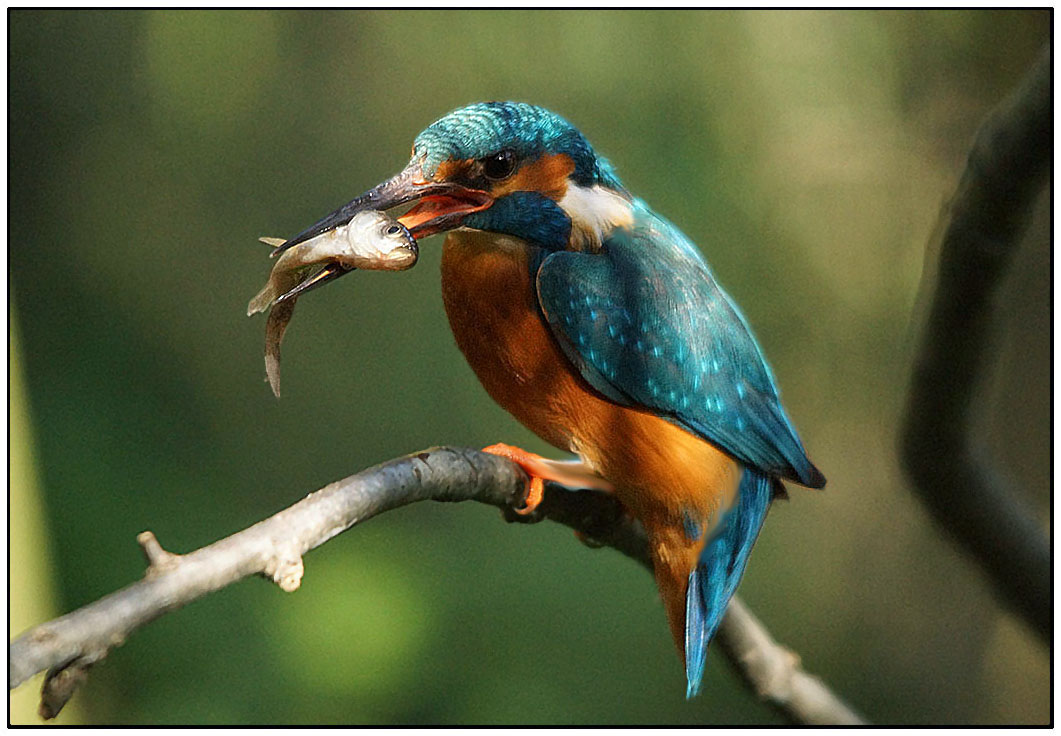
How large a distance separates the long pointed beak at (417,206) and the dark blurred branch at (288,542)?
0.20 metres

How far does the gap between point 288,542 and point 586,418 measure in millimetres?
437

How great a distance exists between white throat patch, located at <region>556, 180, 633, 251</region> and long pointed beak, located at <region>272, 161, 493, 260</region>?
0.10m

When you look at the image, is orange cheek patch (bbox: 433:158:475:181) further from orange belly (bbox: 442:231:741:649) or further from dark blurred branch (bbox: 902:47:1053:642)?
dark blurred branch (bbox: 902:47:1053:642)

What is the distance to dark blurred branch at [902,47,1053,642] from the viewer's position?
97 cm

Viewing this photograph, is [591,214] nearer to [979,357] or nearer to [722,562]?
[722,562]

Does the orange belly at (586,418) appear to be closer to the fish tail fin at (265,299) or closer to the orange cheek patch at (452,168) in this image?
the orange cheek patch at (452,168)

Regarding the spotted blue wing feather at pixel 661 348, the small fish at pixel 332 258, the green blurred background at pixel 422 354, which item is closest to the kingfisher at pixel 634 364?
the spotted blue wing feather at pixel 661 348

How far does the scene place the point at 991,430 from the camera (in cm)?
216

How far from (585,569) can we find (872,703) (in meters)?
0.72

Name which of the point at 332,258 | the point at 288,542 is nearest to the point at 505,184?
the point at 332,258

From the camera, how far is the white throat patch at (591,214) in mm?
1070

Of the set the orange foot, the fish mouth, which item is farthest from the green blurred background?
the fish mouth

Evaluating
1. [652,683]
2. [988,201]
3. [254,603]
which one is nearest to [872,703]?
[652,683]

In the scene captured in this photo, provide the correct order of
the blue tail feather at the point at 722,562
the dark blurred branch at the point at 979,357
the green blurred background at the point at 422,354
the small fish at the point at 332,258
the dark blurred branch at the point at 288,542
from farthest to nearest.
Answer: the green blurred background at the point at 422,354 < the blue tail feather at the point at 722,562 < the dark blurred branch at the point at 979,357 < the small fish at the point at 332,258 < the dark blurred branch at the point at 288,542
